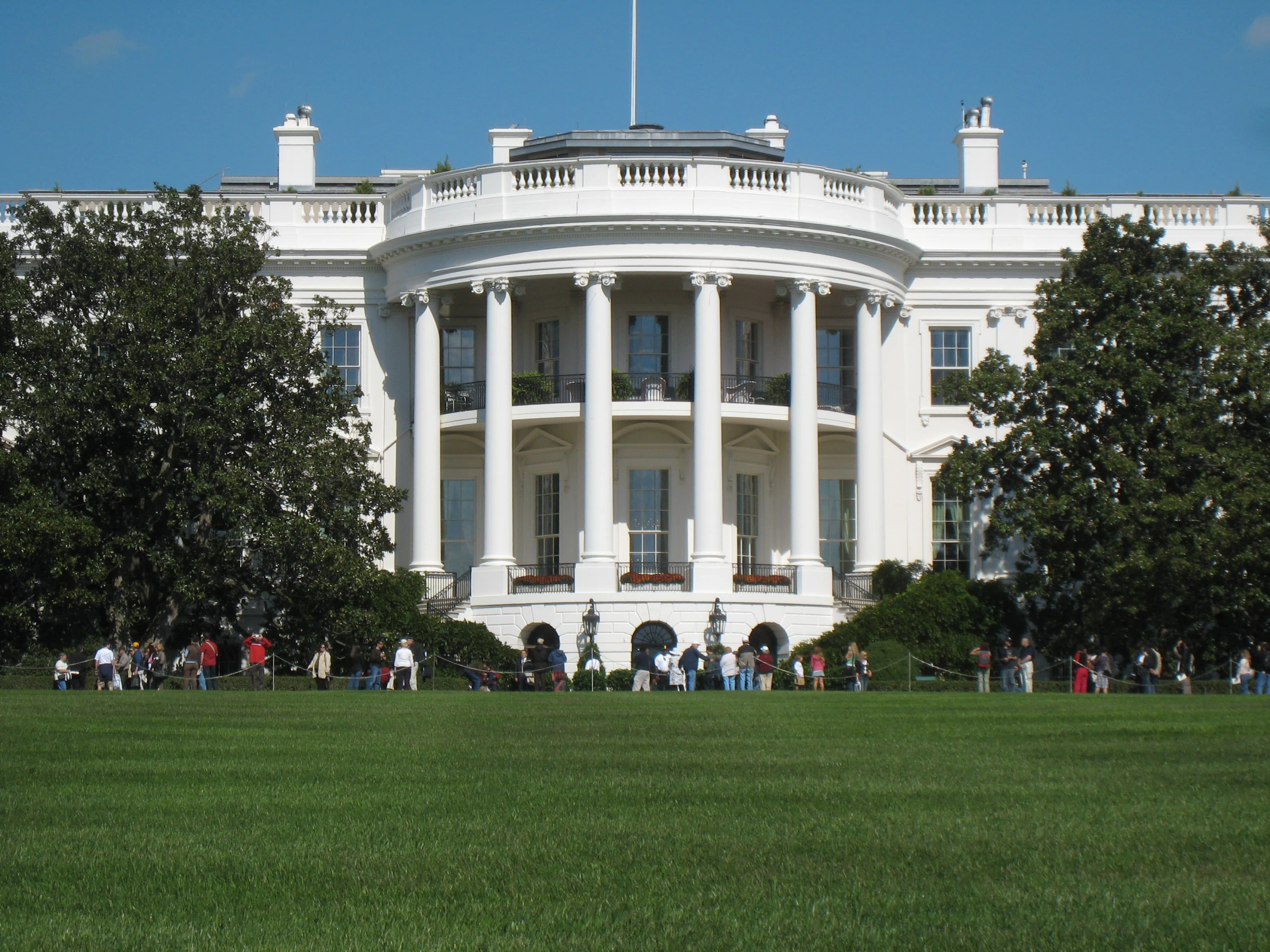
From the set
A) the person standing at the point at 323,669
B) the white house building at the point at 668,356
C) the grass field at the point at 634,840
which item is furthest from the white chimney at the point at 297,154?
the grass field at the point at 634,840

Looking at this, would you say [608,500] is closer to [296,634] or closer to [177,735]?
[296,634]

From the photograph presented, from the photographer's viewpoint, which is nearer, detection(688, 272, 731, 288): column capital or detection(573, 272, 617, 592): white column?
detection(573, 272, 617, 592): white column

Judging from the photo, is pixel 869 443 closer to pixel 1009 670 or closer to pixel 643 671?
pixel 1009 670

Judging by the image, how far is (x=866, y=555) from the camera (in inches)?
1745

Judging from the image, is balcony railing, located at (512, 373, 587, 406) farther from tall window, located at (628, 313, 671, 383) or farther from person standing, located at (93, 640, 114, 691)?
person standing, located at (93, 640, 114, 691)

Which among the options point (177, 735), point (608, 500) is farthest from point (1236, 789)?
point (608, 500)

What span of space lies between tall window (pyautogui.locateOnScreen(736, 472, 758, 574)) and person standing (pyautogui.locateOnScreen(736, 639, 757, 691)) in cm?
615

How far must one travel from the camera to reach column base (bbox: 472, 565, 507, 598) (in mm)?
42688

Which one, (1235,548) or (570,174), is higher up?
(570,174)

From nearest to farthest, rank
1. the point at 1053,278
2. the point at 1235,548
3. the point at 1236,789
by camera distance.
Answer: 1. the point at 1236,789
2. the point at 1235,548
3. the point at 1053,278

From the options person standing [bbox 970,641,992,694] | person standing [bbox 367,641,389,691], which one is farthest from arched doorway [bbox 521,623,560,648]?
person standing [bbox 970,641,992,694]

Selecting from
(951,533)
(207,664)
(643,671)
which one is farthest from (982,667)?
(207,664)

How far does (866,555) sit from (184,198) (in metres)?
18.7

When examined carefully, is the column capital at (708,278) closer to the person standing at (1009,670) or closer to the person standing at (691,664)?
the person standing at (691,664)
